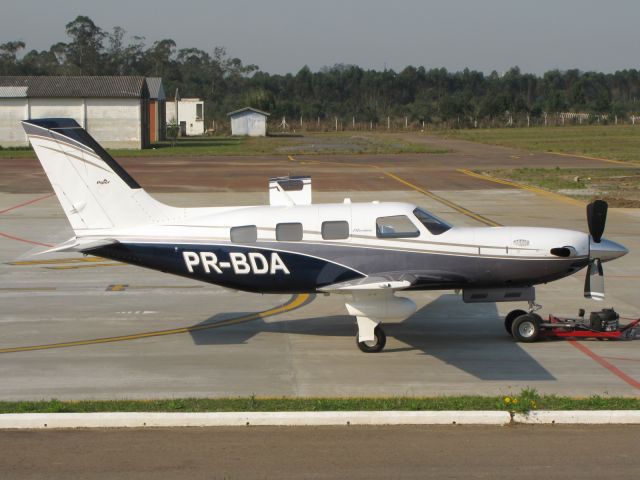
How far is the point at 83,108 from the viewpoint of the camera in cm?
7775

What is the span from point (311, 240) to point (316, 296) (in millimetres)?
4559

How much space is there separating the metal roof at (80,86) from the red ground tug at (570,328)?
66943 millimetres

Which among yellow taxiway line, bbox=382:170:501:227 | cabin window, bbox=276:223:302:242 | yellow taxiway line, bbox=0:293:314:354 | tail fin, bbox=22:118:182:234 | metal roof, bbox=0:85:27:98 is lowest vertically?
yellow taxiway line, bbox=0:293:314:354

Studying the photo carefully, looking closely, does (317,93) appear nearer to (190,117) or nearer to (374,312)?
(190,117)

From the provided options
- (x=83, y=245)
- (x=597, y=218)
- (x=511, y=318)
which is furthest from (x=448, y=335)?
(x=83, y=245)

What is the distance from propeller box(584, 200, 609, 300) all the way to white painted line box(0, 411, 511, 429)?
4.83 meters

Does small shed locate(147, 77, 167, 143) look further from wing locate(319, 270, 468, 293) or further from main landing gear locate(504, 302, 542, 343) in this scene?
main landing gear locate(504, 302, 542, 343)

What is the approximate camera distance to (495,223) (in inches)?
1201

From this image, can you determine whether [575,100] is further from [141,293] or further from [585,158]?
[141,293]

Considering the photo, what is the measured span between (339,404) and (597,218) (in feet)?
20.8

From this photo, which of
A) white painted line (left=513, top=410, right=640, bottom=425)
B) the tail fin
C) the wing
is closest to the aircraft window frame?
the wing

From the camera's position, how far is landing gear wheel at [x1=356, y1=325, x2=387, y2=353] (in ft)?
48.2

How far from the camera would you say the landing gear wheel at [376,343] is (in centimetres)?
1468

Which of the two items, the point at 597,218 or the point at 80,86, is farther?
the point at 80,86
